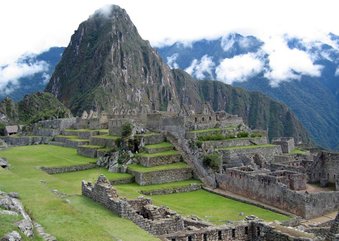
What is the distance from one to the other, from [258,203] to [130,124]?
67.8ft

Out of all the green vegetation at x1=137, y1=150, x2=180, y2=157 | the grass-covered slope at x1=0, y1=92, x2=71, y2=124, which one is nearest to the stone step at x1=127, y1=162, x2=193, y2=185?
the green vegetation at x1=137, y1=150, x2=180, y2=157

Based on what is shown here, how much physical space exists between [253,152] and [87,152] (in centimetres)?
1797

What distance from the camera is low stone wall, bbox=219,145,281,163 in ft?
146

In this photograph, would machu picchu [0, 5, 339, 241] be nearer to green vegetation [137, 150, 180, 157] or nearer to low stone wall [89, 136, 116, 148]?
green vegetation [137, 150, 180, 157]

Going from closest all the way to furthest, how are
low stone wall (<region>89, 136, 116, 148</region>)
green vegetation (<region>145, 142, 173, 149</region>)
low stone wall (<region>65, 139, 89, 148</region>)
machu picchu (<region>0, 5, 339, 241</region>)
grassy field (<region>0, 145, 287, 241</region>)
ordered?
1. grassy field (<region>0, 145, 287, 241</region>)
2. machu picchu (<region>0, 5, 339, 241</region>)
3. green vegetation (<region>145, 142, 173, 149</region>)
4. low stone wall (<region>89, 136, 116, 148</region>)
5. low stone wall (<region>65, 139, 89, 148</region>)

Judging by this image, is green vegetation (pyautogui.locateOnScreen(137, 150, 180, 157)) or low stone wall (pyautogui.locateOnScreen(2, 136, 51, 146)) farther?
low stone wall (pyautogui.locateOnScreen(2, 136, 51, 146))

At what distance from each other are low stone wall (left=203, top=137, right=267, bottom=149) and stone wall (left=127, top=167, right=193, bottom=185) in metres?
3.36

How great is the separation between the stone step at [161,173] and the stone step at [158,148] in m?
2.32

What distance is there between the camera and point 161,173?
41.8 m

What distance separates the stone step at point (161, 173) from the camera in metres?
41.2

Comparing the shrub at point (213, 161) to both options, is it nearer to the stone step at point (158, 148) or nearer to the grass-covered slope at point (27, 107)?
the stone step at point (158, 148)

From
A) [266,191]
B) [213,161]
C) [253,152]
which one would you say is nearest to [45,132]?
[253,152]

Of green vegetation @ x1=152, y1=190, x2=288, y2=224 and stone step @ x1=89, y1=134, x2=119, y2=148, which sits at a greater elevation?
stone step @ x1=89, y1=134, x2=119, y2=148

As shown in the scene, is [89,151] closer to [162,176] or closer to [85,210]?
[162,176]
